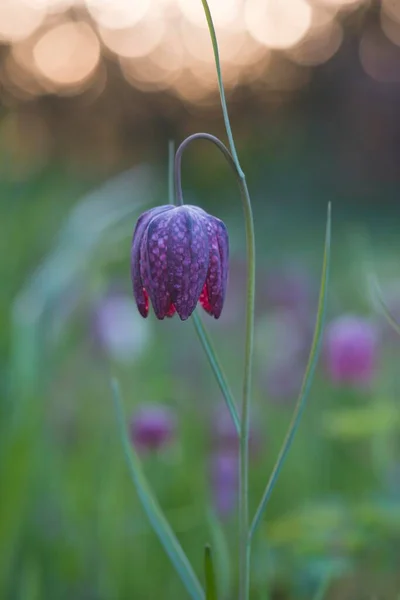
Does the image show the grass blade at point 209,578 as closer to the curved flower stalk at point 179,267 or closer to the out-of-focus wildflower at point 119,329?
the curved flower stalk at point 179,267

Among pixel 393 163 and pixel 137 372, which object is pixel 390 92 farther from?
pixel 137 372

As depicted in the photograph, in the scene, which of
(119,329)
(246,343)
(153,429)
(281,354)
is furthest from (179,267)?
(281,354)

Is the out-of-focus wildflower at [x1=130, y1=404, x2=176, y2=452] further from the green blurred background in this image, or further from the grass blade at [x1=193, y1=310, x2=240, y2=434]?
the grass blade at [x1=193, y1=310, x2=240, y2=434]

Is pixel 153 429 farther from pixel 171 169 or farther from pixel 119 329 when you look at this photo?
pixel 171 169

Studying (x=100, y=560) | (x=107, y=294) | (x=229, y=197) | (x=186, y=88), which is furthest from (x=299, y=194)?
(x=100, y=560)

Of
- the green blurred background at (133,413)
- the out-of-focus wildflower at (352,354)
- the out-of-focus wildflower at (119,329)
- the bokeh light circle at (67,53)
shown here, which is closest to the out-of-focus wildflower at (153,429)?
the green blurred background at (133,413)

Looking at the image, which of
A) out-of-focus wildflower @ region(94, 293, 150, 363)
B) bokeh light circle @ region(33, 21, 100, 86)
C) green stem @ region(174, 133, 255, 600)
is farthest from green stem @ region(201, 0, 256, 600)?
bokeh light circle @ region(33, 21, 100, 86)

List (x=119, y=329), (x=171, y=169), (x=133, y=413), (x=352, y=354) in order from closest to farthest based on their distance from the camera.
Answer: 1. (x=171, y=169)
2. (x=352, y=354)
3. (x=133, y=413)
4. (x=119, y=329)
